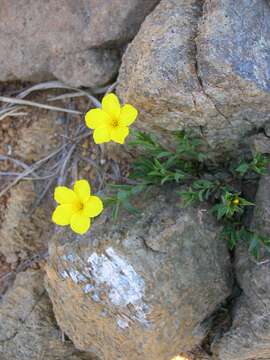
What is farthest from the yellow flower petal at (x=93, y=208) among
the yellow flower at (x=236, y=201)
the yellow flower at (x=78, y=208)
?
the yellow flower at (x=236, y=201)

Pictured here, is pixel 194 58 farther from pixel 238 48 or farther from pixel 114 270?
pixel 114 270

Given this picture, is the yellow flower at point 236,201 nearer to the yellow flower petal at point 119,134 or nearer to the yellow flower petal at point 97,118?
the yellow flower petal at point 119,134

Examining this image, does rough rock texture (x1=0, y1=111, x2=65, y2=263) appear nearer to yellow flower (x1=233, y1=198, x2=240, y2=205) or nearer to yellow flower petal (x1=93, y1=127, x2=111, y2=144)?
yellow flower petal (x1=93, y1=127, x2=111, y2=144)

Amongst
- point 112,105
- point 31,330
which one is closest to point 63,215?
point 112,105

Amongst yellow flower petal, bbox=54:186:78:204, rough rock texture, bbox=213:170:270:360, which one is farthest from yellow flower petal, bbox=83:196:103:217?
rough rock texture, bbox=213:170:270:360

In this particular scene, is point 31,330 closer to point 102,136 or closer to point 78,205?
point 78,205
